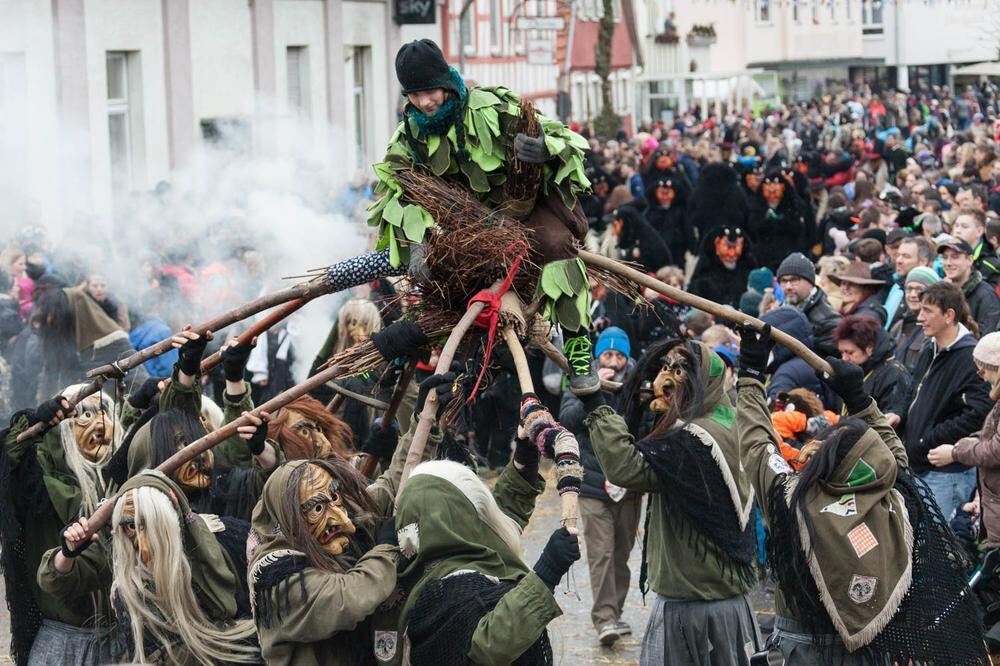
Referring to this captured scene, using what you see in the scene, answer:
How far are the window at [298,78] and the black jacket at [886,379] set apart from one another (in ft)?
53.6

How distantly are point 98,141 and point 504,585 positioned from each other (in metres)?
15.5

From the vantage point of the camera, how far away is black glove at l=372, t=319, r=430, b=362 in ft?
19.0

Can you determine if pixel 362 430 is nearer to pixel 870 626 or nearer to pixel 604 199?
pixel 870 626

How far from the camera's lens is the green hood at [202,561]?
5.62 metres

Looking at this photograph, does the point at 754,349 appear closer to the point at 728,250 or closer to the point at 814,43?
the point at 728,250

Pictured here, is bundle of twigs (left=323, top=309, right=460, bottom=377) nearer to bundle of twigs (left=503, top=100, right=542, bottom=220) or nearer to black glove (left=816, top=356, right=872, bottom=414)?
bundle of twigs (left=503, top=100, right=542, bottom=220)

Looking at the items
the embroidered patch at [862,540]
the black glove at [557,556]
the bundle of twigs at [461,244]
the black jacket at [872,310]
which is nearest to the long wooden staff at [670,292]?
the bundle of twigs at [461,244]

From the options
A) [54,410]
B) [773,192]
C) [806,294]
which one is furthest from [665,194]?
[54,410]

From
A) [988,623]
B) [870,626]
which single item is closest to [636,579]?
[988,623]

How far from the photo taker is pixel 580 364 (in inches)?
236

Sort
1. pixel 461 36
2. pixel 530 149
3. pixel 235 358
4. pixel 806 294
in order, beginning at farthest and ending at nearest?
pixel 461 36
pixel 806 294
pixel 235 358
pixel 530 149

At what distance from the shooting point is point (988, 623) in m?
8.45

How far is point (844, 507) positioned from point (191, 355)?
256 centimetres

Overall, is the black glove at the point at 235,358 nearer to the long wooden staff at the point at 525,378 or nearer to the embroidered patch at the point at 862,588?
the long wooden staff at the point at 525,378
